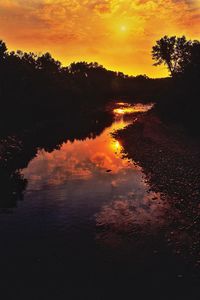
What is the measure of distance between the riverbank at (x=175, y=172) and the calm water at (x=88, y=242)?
89 cm

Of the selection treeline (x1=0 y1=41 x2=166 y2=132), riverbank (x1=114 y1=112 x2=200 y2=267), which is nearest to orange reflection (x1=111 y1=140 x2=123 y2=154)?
riverbank (x1=114 y1=112 x2=200 y2=267)

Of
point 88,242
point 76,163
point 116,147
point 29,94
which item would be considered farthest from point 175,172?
point 29,94

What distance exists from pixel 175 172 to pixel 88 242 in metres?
15.5

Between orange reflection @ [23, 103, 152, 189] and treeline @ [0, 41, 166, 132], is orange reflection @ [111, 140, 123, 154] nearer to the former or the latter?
orange reflection @ [23, 103, 152, 189]

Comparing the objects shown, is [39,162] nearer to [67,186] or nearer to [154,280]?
[67,186]

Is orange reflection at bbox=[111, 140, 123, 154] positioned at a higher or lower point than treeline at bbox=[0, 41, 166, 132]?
lower

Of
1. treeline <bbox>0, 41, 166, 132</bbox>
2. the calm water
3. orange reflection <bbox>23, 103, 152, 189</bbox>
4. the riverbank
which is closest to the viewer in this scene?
the calm water

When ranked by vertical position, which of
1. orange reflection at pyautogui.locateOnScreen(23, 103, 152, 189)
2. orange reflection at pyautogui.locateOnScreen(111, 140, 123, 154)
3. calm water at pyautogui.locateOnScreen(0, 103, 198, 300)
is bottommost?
calm water at pyautogui.locateOnScreen(0, 103, 198, 300)

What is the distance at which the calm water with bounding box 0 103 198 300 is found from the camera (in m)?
18.0

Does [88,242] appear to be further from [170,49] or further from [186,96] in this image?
[170,49]

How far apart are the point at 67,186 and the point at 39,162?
12840 millimetres

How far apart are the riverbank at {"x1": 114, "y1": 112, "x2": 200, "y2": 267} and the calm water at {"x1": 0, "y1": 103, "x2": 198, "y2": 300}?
0.89 metres

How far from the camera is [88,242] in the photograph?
22.8m

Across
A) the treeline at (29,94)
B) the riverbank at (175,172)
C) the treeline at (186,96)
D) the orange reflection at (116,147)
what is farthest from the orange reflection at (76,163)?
the treeline at (29,94)
